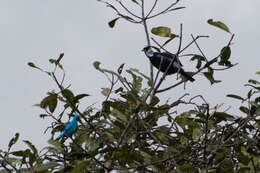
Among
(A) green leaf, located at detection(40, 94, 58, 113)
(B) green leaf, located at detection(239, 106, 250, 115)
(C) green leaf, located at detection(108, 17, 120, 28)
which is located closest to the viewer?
(A) green leaf, located at detection(40, 94, 58, 113)

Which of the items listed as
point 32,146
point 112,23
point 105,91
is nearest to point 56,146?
point 32,146

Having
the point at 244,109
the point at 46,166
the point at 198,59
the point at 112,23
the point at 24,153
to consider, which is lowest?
the point at 46,166

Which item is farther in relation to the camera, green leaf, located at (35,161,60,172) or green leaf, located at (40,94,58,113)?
green leaf, located at (40,94,58,113)

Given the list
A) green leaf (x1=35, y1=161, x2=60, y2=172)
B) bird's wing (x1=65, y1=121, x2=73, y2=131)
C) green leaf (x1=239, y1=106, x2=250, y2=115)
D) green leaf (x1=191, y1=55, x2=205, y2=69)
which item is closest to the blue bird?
bird's wing (x1=65, y1=121, x2=73, y2=131)

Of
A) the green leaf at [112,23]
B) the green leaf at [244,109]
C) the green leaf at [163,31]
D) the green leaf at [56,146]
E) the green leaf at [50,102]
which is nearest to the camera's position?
the green leaf at [56,146]

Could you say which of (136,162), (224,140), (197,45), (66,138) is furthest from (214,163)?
(66,138)

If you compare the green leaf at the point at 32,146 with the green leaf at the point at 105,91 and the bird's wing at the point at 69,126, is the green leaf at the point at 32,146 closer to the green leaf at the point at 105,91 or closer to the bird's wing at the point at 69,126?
the bird's wing at the point at 69,126

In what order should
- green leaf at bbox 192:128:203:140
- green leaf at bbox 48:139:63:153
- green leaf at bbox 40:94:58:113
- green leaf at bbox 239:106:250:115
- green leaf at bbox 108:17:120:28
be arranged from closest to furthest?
green leaf at bbox 48:139:63:153 → green leaf at bbox 40:94:58:113 → green leaf at bbox 192:128:203:140 → green leaf at bbox 108:17:120:28 → green leaf at bbox 239:106:250:115

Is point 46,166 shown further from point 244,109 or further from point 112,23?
point 244,109

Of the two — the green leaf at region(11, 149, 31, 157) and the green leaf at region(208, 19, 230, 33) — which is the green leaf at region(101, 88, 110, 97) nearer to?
the green leaf at region(11, 149, 31, 157)

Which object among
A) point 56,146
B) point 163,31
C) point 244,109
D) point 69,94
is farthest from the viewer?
point 244,109

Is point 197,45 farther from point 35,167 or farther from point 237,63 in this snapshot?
point 35,167

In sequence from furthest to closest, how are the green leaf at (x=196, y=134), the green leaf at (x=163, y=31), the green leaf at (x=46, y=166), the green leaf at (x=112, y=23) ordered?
the green leaf at (x=112, y=23) < the green leaf at (x=163, y=31) < the green leaf at (x=196, y=134) < the green leaf at (x=46, y=166)

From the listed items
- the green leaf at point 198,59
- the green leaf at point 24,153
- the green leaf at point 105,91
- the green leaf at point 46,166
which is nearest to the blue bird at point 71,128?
the green leaf at point 105,91
